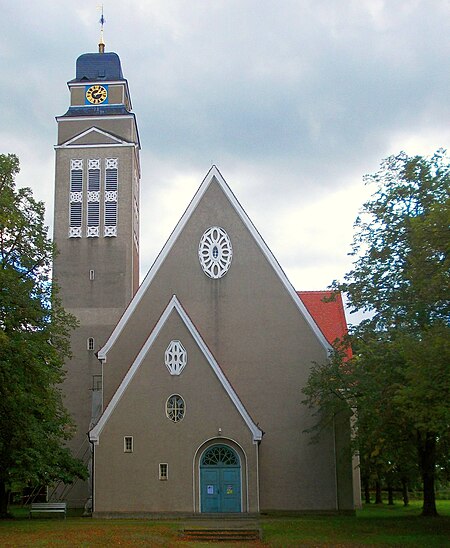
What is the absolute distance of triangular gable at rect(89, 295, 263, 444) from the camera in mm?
28641

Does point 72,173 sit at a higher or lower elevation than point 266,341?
higher

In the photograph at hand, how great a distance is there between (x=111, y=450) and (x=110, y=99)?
70.4 ft

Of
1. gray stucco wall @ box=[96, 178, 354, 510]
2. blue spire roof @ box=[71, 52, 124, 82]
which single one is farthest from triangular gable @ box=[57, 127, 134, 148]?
A: gray stucco wall @ box=[96, 178, 354, 510]

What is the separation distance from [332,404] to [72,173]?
20640 millimetres

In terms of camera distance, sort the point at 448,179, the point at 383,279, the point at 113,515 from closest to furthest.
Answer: the point at 448,179 < the point at 383,279 < the point at 113,515

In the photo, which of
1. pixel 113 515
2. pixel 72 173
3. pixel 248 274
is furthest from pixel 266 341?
pixel 72 173

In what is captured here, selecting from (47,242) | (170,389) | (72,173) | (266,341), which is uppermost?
A: (72,173)

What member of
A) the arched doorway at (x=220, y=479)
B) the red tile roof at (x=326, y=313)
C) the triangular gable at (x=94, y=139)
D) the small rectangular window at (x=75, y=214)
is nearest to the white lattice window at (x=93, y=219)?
the small rectangular window at (x=75, y=214)

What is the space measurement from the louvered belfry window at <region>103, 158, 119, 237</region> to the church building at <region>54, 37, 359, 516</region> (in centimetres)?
6

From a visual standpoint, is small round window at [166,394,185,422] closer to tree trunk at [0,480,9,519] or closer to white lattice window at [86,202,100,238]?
tree trunk at [0,480,9,519]

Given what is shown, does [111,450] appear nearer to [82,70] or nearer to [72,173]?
[72,173]

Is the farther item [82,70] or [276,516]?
[82,70]

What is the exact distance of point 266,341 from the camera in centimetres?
3206

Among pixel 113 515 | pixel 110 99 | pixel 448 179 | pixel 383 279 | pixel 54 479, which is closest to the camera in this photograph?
pixel 448 179
